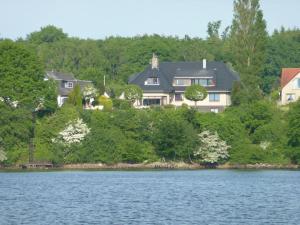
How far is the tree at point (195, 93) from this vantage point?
9431 centimetres

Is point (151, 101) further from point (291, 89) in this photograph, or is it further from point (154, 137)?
point (154, 137)

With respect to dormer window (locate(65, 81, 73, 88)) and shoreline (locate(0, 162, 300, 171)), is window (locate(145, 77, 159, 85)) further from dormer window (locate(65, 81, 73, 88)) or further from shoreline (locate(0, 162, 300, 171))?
shoreline (locate(0, 162, 300, 171))

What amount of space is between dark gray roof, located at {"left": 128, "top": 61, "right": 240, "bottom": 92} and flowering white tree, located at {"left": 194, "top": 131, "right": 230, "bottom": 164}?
19.4m

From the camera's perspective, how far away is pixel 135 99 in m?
94.7

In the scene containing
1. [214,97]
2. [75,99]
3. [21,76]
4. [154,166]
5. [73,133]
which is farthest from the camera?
[214,97]

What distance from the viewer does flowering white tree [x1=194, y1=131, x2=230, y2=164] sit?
261ft

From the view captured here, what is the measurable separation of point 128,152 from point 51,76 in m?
24.7

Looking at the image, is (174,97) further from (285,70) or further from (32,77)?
(32,77)

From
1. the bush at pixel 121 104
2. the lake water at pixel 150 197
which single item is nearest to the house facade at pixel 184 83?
the bush at pixel 121 104

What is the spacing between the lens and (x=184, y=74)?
4031 inches

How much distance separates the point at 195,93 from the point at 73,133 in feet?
57.7

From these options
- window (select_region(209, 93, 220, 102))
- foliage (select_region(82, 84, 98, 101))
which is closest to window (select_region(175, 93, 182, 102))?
window (select_region(209, 93, 220, 102))

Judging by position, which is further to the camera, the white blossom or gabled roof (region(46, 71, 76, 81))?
gabled roof (region(46, 71, 76, 81))

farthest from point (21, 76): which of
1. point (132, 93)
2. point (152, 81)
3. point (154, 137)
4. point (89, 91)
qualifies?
point (152, 81)
